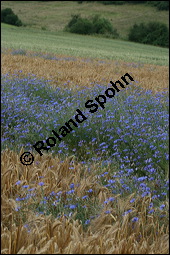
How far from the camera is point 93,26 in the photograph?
33031 millimetres

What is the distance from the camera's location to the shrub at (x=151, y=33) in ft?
83.6

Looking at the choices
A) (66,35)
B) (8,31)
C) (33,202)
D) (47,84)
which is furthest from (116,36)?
(33,202)

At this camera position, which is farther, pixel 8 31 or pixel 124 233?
pixel 8 31

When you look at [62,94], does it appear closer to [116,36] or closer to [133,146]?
[133,146]

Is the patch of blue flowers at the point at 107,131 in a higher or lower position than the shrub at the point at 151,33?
lower

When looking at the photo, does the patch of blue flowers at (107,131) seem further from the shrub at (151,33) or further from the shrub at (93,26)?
the shrub at (93,26)

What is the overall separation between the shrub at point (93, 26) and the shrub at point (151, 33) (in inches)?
138

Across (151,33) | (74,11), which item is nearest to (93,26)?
(151,33)

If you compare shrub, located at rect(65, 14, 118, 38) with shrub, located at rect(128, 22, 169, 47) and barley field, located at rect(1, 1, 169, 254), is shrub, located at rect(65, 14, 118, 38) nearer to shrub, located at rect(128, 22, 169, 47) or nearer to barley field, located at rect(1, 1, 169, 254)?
shrub, located at rect(128, 22, 169, 47)

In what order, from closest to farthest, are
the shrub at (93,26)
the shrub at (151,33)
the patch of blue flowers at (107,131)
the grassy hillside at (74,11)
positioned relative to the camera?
the patch of blue flowers at (107,131), the grassy hillside at (74,11), the shrub at (151,33), the shrub at (93,26)

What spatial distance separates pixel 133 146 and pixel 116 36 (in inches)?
1217

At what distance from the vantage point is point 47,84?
6.88 metres

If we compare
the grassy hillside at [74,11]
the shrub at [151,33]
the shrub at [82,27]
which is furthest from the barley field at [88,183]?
the shrub at [82,27]

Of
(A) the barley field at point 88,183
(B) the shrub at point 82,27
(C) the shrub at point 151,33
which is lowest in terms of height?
(A) the barley field at point 88,183
